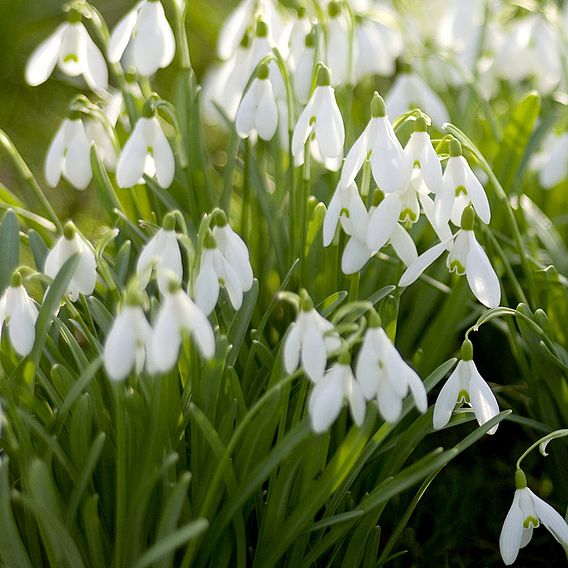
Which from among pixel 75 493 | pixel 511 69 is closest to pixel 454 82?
pixel 511 69

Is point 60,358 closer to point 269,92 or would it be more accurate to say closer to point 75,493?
point 75,493

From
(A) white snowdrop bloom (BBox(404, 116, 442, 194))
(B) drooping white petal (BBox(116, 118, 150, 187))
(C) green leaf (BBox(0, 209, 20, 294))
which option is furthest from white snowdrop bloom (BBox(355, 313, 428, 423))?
(C) green leaf (BBox(0, 209, 20, 294))

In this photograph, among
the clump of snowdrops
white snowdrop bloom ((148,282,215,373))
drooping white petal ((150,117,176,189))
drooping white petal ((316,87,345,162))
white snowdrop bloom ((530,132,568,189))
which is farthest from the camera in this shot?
white snowdrop bloom ((530,132,568,189))

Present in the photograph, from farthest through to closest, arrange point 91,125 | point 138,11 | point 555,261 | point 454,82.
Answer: point 454,82 → point 555,261 → point 91,125 → point 138,11

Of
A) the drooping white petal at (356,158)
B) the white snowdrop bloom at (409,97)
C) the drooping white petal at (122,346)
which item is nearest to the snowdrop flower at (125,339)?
the drooping white petal at (122,346)

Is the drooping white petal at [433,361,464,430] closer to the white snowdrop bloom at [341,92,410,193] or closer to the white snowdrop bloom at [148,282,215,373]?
the white snowdrop bloom at [341,92,410,193]

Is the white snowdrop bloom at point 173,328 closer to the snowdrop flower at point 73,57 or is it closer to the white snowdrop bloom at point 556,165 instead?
the snowdrop flower at point 73,57
